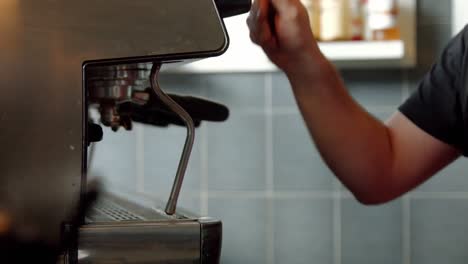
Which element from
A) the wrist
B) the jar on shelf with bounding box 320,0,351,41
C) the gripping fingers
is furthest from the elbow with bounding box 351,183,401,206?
the jar on shelf with bounding box 320,0,351,41

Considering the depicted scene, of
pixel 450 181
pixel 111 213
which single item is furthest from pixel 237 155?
pixel 111 213

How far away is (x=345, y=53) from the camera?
1.29 m

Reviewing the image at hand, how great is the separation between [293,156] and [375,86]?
231 mm

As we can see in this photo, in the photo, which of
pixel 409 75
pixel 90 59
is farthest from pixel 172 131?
pixel 90 59

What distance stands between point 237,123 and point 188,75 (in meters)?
0.15

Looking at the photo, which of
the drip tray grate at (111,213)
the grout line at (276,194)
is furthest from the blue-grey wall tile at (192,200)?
the drip tray grate at (111,213)

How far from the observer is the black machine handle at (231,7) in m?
0.48

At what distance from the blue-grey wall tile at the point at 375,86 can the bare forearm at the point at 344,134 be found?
59 cm

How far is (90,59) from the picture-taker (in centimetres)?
44

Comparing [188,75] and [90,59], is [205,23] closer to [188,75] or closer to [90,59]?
[90,59]

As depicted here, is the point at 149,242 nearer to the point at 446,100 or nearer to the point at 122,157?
the point at 446,100

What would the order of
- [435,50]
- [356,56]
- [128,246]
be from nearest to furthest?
[128,246] < [356,56] < [435,50]

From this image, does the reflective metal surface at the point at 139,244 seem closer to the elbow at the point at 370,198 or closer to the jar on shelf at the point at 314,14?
the elbow at the point at 370,198

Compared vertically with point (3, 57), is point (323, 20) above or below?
above
